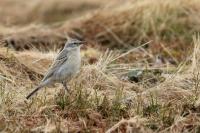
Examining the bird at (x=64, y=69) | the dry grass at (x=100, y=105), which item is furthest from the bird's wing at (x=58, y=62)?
the dry grass at (x=100, y=105)

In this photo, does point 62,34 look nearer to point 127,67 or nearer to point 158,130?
point 127,67

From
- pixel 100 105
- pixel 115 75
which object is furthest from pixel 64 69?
pixel 115 75

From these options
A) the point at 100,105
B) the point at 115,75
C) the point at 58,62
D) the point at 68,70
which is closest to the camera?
the point at 100,105

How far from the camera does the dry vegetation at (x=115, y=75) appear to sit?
7832 mm

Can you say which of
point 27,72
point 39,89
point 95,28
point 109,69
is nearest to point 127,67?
point 109,69

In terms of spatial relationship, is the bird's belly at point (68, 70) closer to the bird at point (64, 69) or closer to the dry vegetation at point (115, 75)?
the bird at point (64, 69)

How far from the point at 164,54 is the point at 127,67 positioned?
181 centimetres

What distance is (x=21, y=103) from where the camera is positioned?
27.1 ft

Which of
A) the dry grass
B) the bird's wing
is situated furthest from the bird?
the dry grass

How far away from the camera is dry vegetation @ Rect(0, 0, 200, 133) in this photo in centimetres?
783

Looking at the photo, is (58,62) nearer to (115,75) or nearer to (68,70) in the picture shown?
(68,70)

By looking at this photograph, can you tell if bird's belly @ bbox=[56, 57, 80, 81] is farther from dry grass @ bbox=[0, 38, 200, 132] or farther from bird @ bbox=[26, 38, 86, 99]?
dry grass @ bbox=[0, 38, 200, 132]

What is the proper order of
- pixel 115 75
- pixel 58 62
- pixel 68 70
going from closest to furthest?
1. pixel 68 70
2. pixel 58 62
3. pixel 115 75

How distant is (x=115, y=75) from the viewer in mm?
9859
